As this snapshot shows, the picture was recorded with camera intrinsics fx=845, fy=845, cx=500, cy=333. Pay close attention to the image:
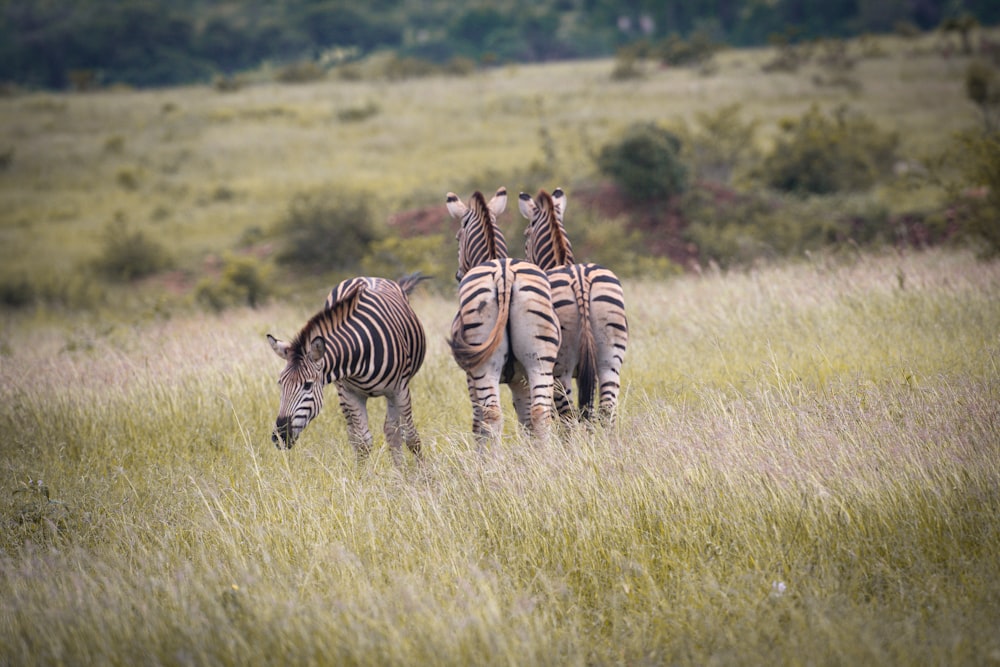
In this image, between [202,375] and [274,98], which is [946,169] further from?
[274,98]

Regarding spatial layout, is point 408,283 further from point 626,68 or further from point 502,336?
point 626,68

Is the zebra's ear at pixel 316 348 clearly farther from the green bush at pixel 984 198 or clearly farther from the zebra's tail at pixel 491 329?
the green bush at pixel 984 198

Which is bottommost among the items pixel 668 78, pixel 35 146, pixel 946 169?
pixel 946 169

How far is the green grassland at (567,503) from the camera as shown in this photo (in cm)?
366

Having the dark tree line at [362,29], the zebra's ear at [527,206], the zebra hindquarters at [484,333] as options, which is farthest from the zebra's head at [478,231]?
the dark tree line at [362,29]

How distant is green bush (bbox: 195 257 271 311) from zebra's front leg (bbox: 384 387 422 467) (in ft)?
36.7

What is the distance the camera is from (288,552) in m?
4.65

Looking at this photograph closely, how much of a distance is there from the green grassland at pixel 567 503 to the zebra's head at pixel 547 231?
133 centimetres

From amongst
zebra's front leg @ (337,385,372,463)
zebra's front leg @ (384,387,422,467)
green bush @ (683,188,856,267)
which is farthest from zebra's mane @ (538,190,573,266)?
green bush @ (683,188,856,267)

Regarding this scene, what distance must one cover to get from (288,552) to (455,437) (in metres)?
1.93

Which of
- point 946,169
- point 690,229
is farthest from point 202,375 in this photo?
point 946,169

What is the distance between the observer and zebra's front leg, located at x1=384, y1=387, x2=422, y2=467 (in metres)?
6.22

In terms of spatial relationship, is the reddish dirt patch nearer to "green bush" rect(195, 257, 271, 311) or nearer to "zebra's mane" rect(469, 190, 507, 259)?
"green bush" rect(195, 257, 271, 311)

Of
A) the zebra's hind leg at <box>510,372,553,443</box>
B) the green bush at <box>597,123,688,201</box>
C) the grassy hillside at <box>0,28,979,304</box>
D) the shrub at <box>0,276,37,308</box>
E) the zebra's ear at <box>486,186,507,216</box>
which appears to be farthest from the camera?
the grassy hillside at <box>0,28,979,304</box>
